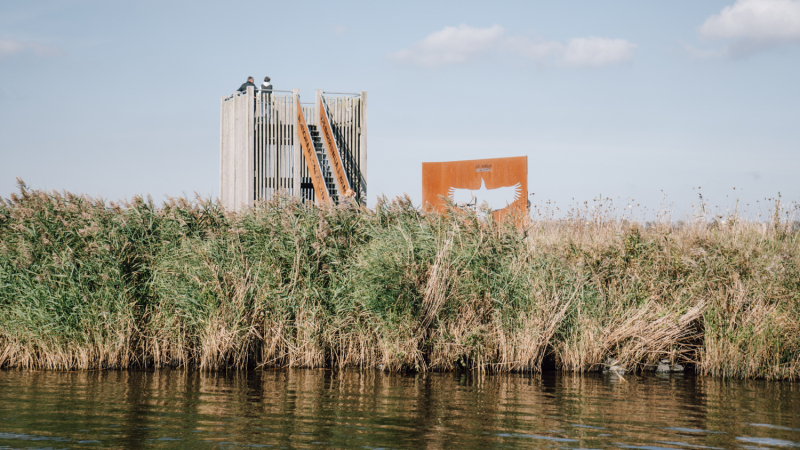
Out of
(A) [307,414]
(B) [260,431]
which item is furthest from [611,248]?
(B) [260,431]

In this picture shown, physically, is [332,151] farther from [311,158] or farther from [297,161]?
[297,161]

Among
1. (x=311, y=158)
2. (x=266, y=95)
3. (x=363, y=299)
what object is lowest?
(x=363, y=299)

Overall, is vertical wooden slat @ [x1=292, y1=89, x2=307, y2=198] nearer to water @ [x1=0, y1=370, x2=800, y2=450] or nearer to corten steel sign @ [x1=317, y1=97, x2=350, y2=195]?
corten steel sign @ [x1=317, y1=97, x2=350, y2=195]

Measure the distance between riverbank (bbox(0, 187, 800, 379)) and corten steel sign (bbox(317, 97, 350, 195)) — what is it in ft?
35.0

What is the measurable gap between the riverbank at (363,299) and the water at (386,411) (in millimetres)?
522

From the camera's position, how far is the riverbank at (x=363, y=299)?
11.6 metres

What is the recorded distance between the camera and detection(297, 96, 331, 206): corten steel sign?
2350 cm

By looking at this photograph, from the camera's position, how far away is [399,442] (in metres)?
7.10

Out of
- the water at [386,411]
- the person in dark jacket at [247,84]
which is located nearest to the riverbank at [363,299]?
the water at [386,411]

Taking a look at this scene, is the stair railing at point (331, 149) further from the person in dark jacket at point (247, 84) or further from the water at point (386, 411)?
the water at point (386, 411)

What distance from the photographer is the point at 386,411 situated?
28.1 feet

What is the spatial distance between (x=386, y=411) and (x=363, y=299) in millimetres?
3354

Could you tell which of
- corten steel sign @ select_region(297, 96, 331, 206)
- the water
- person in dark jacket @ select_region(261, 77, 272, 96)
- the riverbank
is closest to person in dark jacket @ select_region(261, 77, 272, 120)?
person in dark jacket @ select_region(261, 77, 272, 96)

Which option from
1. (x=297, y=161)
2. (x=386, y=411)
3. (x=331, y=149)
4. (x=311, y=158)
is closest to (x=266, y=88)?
(x=297, y=161)
